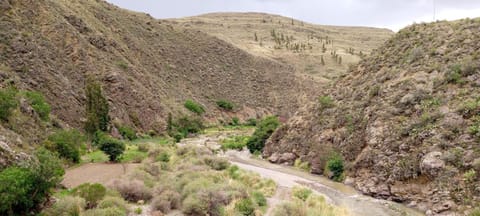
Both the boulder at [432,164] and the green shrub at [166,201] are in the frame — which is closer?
the green shrub at [166,201]

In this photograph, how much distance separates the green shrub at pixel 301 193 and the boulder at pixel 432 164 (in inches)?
257

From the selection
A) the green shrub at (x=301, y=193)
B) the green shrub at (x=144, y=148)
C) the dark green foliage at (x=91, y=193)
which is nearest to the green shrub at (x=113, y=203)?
the dark green foliage at (x=91, y=193)

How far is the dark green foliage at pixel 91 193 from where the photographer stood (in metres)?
20.1

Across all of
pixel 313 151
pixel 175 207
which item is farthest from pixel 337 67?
pixel 175 207

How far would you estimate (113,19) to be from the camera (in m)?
76.3

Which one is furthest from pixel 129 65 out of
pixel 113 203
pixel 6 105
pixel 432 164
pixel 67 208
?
pixel 432 164

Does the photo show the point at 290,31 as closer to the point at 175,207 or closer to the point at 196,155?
the point at 196,155

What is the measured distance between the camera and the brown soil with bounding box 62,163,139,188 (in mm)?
25406

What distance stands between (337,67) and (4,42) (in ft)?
283

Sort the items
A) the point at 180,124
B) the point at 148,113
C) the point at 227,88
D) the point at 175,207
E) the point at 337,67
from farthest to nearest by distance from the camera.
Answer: the point at 337,67 → the point at 227,88 → the point at 180,124 → the point at 148,113 → the point at 175,207

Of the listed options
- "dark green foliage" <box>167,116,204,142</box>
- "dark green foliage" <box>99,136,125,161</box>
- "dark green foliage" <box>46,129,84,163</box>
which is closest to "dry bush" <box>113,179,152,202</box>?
"dark green foliage" <box>46,129,84,163</box>

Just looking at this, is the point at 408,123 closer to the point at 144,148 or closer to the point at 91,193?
the point at 91,193

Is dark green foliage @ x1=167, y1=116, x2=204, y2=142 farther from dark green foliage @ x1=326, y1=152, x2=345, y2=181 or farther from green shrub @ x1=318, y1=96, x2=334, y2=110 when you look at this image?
dark green foliage @ x1=326, y1=152, x2=345, y2=181

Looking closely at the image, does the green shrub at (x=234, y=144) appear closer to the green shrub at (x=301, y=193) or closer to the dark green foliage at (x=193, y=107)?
the dark green foliage at (x=193, y=107)
